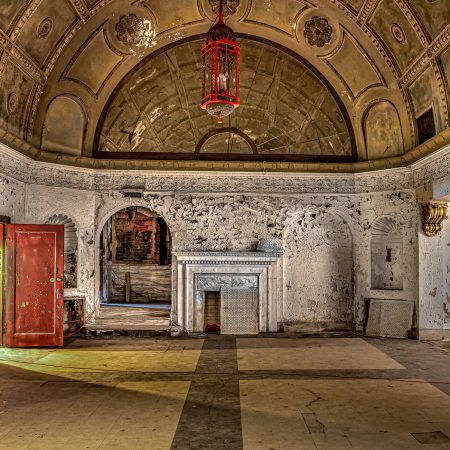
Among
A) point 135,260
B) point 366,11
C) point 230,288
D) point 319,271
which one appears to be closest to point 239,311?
point 230,288

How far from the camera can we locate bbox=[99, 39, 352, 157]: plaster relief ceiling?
11203 mm

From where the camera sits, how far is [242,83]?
1127 cm

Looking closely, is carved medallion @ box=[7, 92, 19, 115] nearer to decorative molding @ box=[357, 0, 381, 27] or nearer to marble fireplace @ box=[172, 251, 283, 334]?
marble fireplace @ box=[172, 251, 283, 334]

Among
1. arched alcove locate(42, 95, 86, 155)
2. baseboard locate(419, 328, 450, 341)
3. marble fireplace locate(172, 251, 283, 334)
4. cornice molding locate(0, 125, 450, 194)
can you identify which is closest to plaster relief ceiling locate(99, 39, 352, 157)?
cornice molding locate(0, 125, 450, 194)

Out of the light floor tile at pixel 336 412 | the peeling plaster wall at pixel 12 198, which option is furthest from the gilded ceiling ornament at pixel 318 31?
the light floor tile at pixel 336 412

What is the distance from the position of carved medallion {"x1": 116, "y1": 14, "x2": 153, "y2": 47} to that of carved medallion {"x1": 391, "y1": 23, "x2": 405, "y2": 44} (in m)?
4.85

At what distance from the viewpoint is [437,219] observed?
32.6ft

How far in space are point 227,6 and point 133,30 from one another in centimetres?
200

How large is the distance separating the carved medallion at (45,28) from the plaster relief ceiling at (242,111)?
2175 mm

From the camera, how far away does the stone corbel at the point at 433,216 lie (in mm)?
9797

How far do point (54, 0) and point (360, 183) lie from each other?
710cm

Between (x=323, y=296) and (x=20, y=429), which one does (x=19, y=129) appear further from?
(x=323, y=296)

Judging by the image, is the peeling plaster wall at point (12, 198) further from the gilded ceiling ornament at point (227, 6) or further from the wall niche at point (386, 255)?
the wall niche at point (386, 255)

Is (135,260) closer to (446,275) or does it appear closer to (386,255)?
(386,255)
